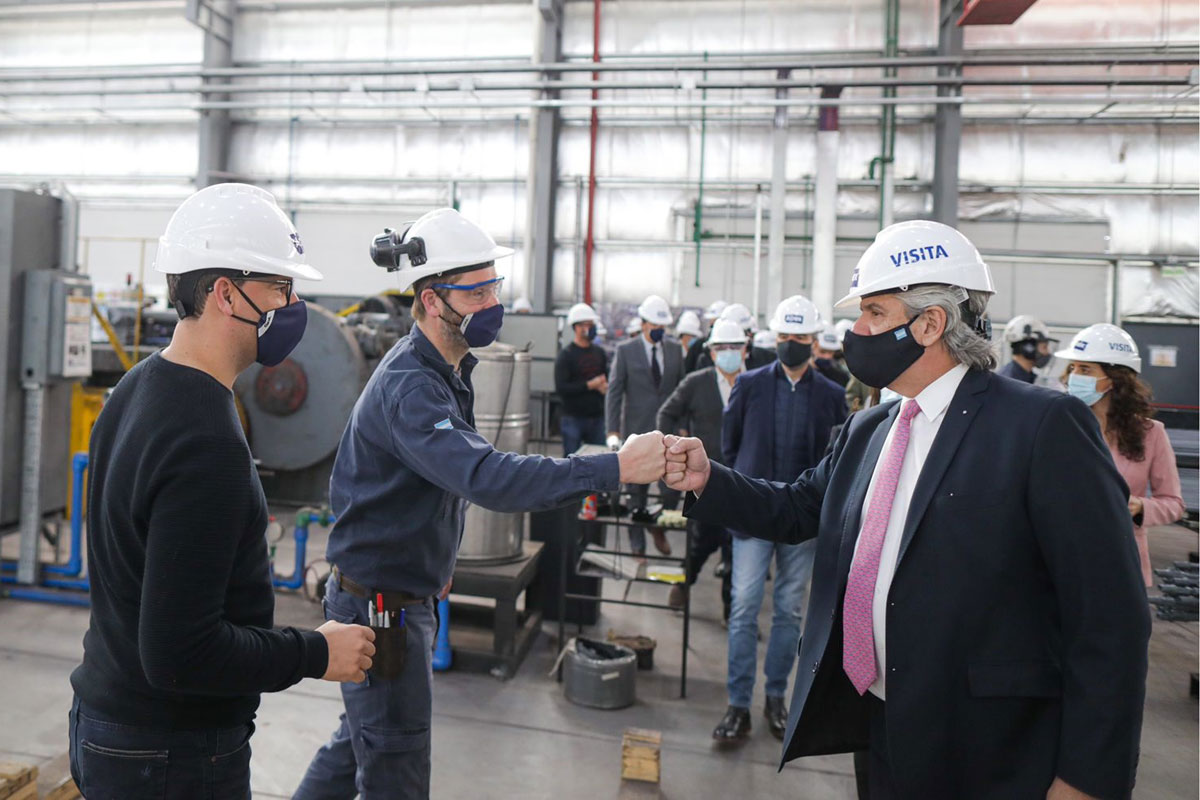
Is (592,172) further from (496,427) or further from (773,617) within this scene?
(773,617)

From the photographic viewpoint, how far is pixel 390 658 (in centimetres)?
205

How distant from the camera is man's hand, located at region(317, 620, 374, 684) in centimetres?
150

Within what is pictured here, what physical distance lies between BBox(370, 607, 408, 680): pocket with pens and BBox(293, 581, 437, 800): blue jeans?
65 mm

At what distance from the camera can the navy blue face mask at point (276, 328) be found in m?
1.57

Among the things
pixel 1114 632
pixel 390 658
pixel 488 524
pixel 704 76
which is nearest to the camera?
pixel 1114 632

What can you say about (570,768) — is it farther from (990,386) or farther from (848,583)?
(990,386)

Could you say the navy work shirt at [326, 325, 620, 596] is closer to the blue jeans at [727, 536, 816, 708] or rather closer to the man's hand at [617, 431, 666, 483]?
the man's hand at [617, 431, 666, 483]

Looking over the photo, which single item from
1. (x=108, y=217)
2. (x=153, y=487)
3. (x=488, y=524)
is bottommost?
(x=488, y=524)

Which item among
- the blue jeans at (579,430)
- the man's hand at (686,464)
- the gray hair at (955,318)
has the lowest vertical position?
the blue jeans at (579,430)

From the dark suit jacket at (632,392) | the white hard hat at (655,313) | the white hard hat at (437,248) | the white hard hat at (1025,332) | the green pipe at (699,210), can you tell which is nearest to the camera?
the white hard hat at (437,248)

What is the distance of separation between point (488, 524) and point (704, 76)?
348 inches

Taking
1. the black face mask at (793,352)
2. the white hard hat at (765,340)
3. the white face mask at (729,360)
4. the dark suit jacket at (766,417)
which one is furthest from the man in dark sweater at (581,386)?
the black face mask at (793,352)

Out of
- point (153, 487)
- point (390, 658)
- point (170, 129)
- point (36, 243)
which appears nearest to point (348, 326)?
point (36, 243)

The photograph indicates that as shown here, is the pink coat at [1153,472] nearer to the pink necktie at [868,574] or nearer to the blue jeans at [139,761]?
the pink necktie at [868,574]
